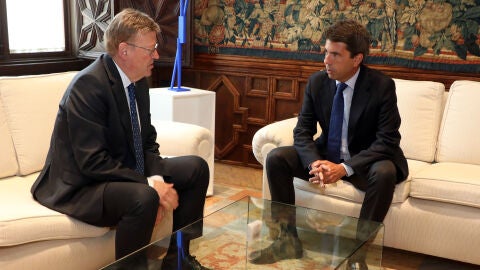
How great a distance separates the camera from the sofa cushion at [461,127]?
9.96 ft

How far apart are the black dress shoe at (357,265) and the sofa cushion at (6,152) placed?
1539 mm

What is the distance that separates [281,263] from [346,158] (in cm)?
98

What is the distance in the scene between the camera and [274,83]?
4.17m

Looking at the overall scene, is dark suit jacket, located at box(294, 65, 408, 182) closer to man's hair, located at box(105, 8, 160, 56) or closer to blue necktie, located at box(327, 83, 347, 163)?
blue necktie, located at box(327, 83, 347, 163)

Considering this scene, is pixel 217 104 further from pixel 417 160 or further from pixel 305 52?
pixel 417 160

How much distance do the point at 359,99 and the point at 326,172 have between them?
0.40 metres

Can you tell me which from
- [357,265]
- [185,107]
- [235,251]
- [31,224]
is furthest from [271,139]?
[31,224]

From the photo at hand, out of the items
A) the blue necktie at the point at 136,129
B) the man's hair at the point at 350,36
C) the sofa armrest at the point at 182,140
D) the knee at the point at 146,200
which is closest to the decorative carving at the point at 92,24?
the sofa armrest at the point at 182,140

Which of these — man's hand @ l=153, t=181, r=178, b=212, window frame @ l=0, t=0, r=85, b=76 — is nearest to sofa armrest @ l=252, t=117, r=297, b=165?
man's hand @ l=153, t=181, r=178, b=212

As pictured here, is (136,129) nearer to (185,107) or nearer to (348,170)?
(348,170)

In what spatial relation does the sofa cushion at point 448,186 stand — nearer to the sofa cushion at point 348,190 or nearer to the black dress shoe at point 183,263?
the sofa cushion at point 348,190

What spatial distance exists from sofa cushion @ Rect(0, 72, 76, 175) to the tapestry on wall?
185 cm

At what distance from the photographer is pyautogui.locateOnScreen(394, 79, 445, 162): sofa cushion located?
3176 mm

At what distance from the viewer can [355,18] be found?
383cm
